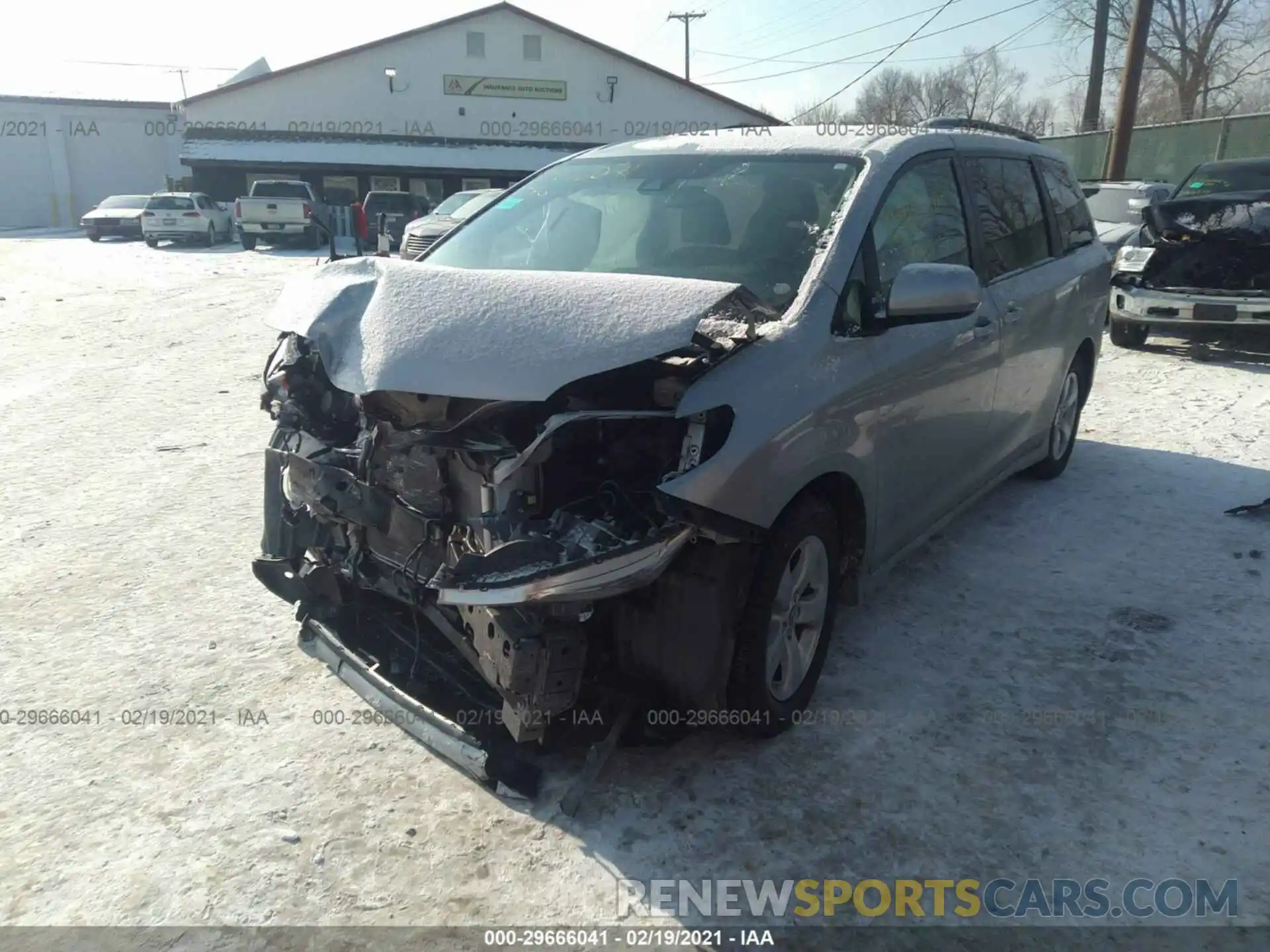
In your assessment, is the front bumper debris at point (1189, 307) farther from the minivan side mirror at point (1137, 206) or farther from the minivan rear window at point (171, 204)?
the minivan rear window at point (171, 204)

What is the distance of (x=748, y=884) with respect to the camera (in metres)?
2.58

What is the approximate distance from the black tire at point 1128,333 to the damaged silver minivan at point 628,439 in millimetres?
7173

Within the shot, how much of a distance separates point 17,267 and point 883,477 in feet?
74.8

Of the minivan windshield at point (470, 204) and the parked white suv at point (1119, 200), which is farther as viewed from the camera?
the minivan windshield at point (470, 204)

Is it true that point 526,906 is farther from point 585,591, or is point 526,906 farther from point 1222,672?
point 1222,672

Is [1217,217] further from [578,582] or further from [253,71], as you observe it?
[253,71]

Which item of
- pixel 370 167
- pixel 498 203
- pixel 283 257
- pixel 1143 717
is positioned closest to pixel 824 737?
pixel 1143 717

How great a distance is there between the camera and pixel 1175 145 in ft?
72.1

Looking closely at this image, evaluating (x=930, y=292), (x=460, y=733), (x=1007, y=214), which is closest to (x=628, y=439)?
(x=460, y=733)

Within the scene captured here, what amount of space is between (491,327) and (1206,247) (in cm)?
961

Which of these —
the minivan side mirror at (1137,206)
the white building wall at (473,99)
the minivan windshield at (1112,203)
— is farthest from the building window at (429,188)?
the minivan side mirror at (1137,206)

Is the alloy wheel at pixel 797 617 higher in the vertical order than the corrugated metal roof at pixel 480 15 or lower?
lower

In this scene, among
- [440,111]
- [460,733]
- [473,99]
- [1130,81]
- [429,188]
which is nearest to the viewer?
[460,733]

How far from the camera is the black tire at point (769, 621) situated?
2.85m
